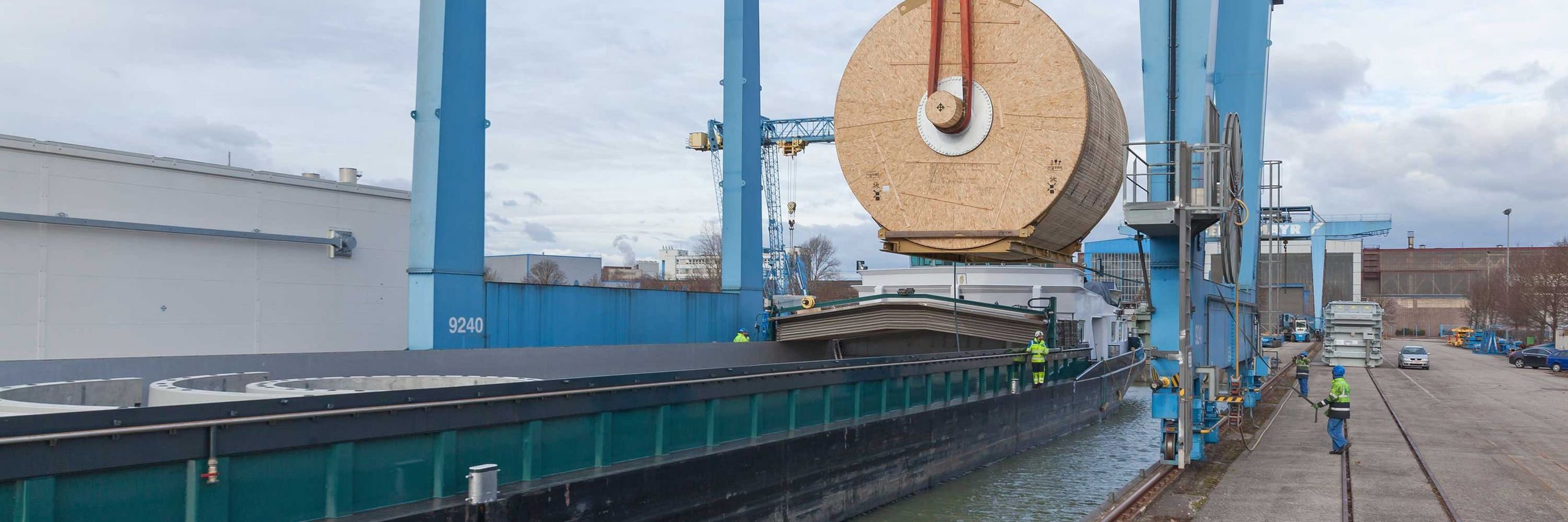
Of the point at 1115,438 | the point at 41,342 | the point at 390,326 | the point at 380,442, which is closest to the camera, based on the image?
the point at 380,442

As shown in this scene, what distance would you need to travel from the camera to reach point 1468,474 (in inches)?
608

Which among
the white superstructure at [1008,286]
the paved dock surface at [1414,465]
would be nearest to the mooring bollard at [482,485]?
the paved dock surface at [1414,465]

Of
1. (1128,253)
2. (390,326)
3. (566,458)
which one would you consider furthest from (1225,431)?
(1128,253)

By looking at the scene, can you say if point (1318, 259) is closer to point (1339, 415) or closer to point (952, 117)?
point (1339, 415)

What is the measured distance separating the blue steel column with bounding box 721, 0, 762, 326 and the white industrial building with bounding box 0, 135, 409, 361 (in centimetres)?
1097

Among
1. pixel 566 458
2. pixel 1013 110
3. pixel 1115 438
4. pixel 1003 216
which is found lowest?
pixel 1115 438

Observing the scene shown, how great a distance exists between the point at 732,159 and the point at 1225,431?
12776 mm

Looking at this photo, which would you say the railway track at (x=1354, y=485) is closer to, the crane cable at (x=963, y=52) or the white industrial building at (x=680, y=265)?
the crane cable at (x=963, y=52)

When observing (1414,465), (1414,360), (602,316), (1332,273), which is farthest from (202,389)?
(1332,273)

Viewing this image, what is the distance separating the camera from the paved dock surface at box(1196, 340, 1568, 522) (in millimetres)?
12617

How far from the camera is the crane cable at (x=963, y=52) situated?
12086mm

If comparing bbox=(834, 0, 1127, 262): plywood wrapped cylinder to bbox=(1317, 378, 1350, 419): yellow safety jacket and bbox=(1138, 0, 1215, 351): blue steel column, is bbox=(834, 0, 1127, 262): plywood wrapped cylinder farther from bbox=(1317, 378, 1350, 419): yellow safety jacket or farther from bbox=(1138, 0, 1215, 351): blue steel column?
bbox=(1317, 378, 1350, 419): yellow safety jacket

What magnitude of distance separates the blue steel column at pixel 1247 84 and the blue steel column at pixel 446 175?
545 inches

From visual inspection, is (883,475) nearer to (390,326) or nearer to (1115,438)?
(1115,438)
